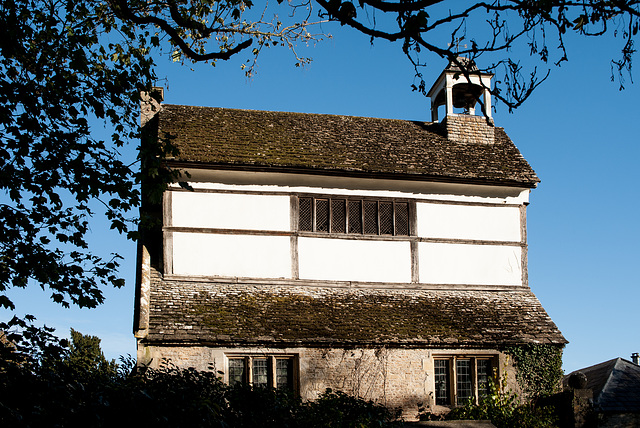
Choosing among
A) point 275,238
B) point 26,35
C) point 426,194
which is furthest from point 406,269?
point 26,35

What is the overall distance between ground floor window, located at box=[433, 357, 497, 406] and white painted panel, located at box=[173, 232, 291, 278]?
422 centimetres

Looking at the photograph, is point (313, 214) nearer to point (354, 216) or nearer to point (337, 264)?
point (354, 216)

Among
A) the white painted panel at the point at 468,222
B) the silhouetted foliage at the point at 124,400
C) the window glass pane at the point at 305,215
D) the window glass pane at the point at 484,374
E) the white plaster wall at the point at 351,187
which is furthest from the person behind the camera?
the white painted panel at the point at 468,222

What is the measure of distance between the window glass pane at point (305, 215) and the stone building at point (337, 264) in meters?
0.03

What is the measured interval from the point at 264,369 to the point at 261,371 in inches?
3.0

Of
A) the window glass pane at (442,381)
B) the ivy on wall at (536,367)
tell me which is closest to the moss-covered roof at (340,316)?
the ivy on wall at (536,367)

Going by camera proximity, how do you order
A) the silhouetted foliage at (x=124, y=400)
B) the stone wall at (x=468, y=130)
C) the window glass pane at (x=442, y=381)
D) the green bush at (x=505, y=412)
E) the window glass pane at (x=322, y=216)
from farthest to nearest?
the stone wall at (x=468, y=130)
the window glass pane at (x=322, y=216)
the window glass pane at (x=442, y=381)
the green bush at (x=505, y=412)
the silhouetted foliage at (x=124, y=400)

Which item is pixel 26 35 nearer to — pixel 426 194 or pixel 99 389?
pixel 99 389

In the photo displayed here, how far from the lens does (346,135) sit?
19.5m

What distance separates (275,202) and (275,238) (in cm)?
89

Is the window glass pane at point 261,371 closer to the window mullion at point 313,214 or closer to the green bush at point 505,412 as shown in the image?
the window mullion at point 313,214

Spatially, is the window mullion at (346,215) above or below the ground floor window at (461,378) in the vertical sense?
above

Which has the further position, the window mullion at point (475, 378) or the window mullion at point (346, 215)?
the window mullion at point (346, 215)

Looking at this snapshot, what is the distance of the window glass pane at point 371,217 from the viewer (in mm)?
17469
